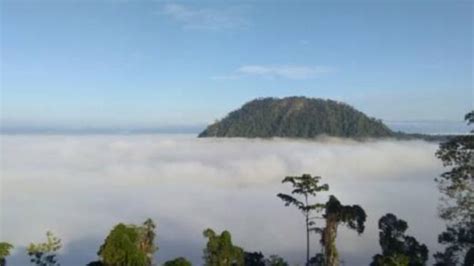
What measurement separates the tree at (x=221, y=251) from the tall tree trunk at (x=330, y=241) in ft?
28.1

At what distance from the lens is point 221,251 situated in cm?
6253

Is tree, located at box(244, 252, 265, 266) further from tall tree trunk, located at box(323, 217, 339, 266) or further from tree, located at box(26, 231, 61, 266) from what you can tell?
tree, located at box(26, 231, 61, 266)

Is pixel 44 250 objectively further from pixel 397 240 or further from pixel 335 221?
pixel 397 240

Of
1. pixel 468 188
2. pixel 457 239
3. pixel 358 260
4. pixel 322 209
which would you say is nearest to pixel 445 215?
pixel 468 188

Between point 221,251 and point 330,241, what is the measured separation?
10.4 metres

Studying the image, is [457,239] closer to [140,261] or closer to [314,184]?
[314,184]

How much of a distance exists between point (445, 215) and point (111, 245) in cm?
2653

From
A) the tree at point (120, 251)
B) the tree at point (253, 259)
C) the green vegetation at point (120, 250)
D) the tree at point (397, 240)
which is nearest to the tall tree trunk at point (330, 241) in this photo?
the tree at point (397, 240)

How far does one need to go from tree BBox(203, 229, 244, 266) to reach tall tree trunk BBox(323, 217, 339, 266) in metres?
8.57

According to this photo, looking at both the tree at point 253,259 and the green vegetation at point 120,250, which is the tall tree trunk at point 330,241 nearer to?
the green vegetation at point 120,250

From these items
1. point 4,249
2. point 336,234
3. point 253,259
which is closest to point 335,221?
point 336,234

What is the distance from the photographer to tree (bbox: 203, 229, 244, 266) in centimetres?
6250

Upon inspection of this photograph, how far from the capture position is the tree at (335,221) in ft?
198

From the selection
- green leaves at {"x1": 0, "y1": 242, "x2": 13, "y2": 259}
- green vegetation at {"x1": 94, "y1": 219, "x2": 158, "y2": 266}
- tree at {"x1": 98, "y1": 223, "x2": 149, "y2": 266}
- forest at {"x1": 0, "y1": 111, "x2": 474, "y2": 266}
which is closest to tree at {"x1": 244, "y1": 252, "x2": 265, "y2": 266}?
forest at {"x1": 0, "y1": 111, "x2": 474, "y2": 266}
